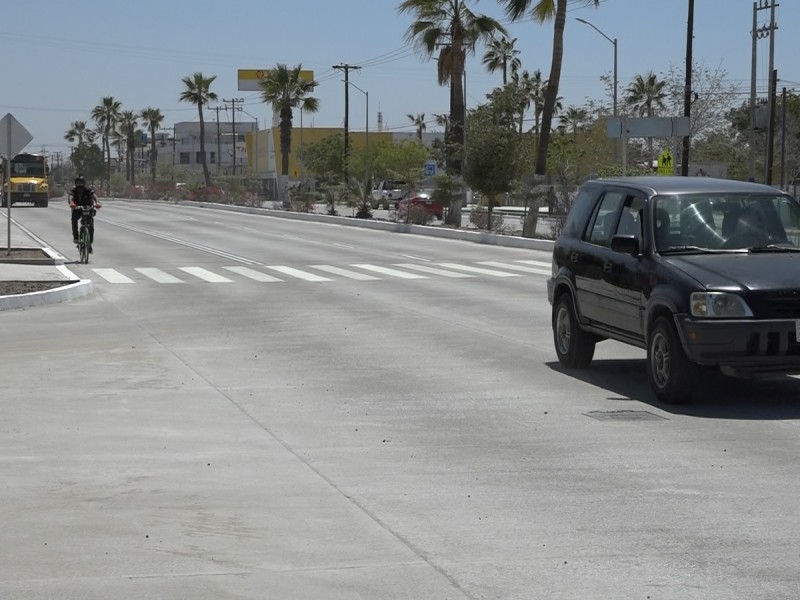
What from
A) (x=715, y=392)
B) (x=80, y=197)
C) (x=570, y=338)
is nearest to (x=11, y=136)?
(x=80, y=197)

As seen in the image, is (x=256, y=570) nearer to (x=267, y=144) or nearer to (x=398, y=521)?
(x=398, y=521)

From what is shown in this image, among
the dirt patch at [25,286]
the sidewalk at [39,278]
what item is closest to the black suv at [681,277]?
the sidewalk at [39,278]

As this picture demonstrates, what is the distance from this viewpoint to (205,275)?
89.8 ft

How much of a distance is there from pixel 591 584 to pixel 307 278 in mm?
20734

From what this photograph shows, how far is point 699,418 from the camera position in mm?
10391

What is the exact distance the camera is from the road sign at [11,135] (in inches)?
1045

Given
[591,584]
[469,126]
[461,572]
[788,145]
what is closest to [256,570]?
[461,572]

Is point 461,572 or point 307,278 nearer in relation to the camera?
point 461,572

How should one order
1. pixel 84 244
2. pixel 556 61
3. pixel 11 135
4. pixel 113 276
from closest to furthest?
pixel 11 135
pixel 113 276
pixel 84 244
pixel 556 61

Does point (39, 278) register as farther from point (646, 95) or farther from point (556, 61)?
point (646, 95)

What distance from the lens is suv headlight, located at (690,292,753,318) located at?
34.3ft

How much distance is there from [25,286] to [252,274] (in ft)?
21.5

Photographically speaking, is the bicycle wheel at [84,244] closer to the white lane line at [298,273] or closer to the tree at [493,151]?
the white lane line at [298,273]

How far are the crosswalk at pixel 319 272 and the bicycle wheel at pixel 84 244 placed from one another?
1071 mm
